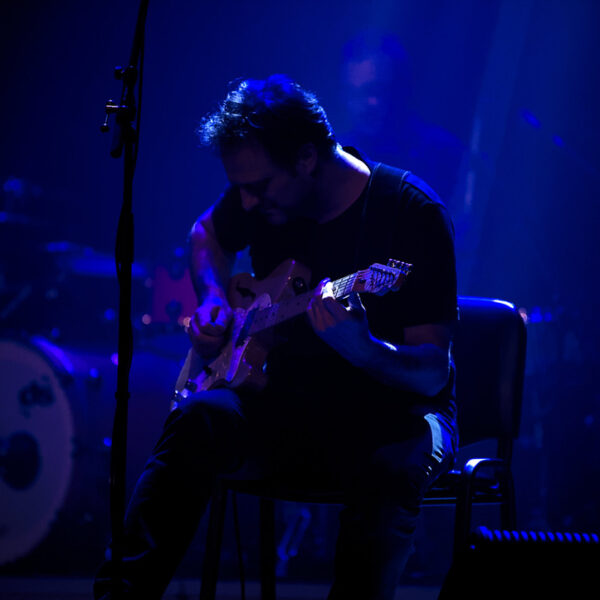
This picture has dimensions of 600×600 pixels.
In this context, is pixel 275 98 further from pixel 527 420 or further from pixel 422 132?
pixel 527 420

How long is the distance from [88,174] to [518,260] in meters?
2.16

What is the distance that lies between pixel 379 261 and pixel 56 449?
77.4 inches

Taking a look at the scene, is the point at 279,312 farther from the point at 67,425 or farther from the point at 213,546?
the point at 67,425

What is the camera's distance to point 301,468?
1.75 metres

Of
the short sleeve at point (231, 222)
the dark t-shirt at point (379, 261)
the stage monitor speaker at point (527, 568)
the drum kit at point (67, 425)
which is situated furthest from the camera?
the drum kit at point (67, 425)

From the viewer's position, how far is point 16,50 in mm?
3658

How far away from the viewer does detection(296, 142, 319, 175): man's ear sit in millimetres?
1990

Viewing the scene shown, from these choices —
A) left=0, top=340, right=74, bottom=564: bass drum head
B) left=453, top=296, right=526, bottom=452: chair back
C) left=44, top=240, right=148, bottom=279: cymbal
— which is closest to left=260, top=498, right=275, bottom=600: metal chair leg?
left=453, top=296, right=526, bottom=452: chair back

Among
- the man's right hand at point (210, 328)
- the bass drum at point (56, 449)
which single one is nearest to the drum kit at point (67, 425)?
the bass drum at point (56, 449)

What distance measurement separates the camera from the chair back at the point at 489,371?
6.90ft

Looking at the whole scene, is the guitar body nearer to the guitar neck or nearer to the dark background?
the guitar neck

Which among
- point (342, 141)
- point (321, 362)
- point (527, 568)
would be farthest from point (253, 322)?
point (342, 141)

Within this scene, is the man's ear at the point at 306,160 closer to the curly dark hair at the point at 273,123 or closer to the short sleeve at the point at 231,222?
the curly dark hair at the point at 273,123

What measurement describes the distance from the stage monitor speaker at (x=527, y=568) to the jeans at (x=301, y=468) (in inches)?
13.4
